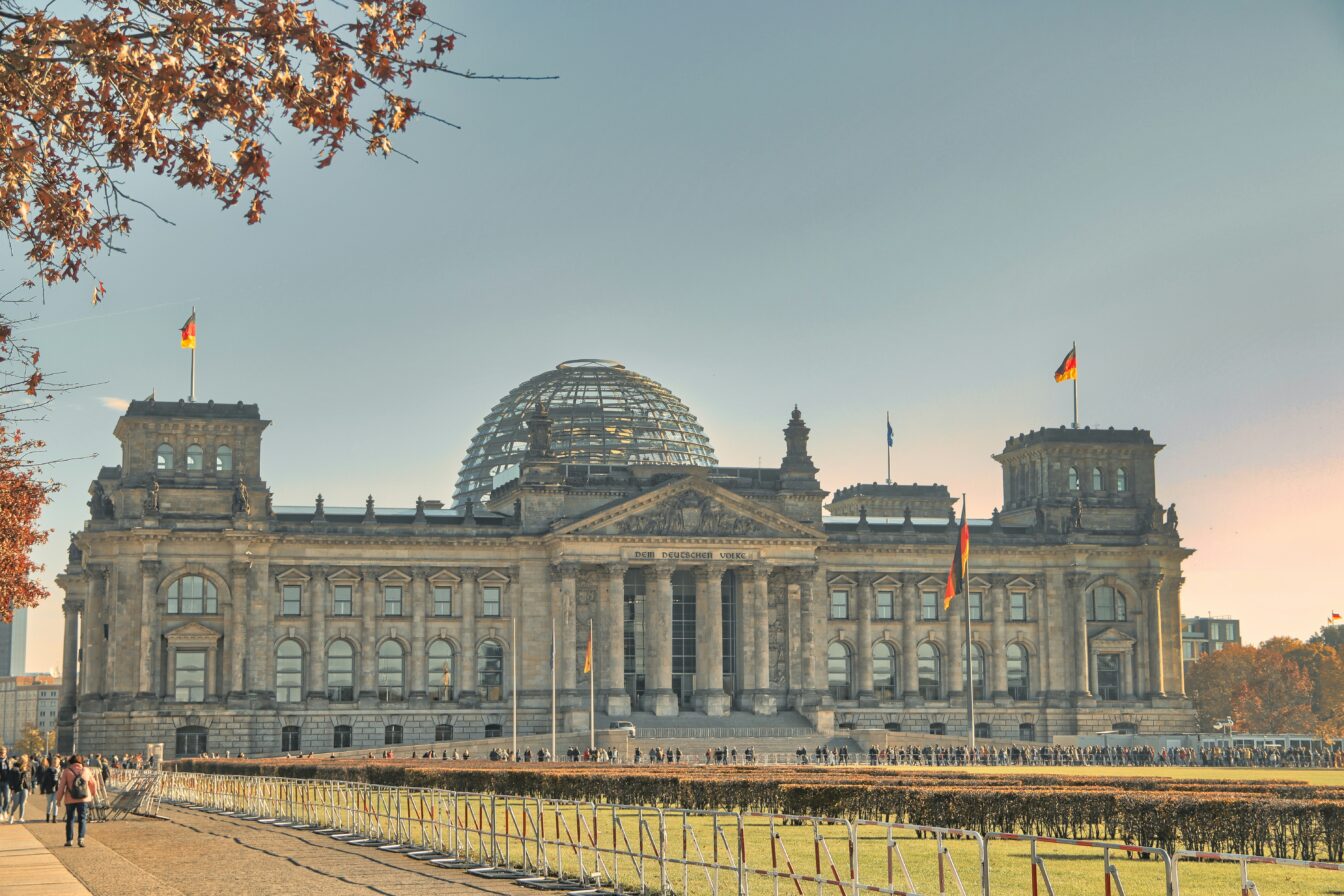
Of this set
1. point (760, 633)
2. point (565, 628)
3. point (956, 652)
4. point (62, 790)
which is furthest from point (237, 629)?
point (62, 790)

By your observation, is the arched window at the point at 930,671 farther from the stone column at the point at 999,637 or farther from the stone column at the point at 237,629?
the stone column at the point at 237,629

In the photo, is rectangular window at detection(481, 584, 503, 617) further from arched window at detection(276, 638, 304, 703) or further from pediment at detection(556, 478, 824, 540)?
arched window at detection(276, 638, 304, 703)

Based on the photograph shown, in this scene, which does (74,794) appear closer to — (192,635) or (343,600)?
(192,635)

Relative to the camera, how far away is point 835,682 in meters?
126

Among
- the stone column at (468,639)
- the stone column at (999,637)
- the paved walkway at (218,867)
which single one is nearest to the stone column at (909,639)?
the stone column at (999,637)

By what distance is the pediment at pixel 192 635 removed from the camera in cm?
11488

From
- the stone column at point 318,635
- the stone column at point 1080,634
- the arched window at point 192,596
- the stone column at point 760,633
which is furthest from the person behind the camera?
the stone column at point 1080,634

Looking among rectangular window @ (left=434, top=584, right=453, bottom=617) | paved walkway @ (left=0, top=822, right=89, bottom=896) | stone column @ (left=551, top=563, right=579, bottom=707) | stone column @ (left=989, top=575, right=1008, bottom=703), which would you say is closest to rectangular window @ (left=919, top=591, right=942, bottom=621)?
stone column @ (left=989, top=575, right=1008, bottom=703)

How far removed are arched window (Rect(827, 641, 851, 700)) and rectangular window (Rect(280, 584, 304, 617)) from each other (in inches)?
1393

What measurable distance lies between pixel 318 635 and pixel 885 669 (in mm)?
38356

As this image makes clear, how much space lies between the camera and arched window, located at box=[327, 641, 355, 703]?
388 ft

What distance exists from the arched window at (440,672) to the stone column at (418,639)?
53 centimetres

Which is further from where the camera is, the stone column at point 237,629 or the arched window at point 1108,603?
the arched window at point 1108,603

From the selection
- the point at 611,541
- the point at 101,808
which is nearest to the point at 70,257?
the point at 101,808
